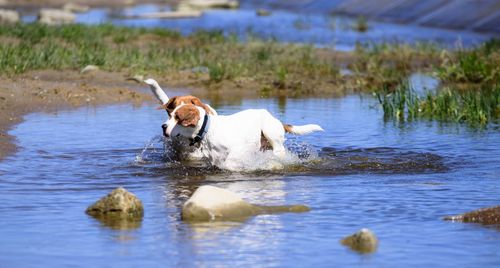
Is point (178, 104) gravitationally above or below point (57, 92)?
below

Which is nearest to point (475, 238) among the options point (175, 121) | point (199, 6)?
point (175, 121)

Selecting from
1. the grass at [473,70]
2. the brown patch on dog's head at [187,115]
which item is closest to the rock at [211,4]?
the grass at [473,70]

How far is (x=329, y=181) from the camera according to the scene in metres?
11.0

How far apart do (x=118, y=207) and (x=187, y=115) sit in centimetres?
180

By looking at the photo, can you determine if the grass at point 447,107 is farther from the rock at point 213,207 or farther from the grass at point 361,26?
the grass at point 361,26

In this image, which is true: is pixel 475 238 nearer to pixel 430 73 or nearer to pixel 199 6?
pixel 430 73

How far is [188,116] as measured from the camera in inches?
424

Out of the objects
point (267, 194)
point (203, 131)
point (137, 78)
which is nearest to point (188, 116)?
point (203, 131)

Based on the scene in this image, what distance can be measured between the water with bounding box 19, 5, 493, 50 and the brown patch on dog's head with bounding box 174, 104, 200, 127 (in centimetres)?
1495

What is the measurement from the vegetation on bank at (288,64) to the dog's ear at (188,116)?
5.23 meters

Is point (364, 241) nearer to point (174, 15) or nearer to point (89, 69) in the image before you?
point (89, 69)

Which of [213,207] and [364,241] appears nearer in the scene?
[364,241]

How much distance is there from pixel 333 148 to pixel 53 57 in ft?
24.8

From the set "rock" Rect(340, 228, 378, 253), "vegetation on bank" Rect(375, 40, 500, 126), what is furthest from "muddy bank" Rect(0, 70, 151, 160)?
"rock" Rect(340, 228, 378, 253)
